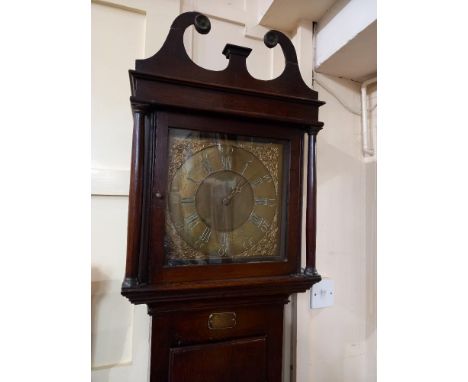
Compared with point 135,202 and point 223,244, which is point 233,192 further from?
point 135,202

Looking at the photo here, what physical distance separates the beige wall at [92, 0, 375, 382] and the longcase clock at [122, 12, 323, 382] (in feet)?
0.90

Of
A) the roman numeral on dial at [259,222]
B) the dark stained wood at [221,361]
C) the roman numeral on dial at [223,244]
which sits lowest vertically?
the dark stained wood at [221,361]

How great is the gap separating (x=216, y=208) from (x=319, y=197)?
52cm

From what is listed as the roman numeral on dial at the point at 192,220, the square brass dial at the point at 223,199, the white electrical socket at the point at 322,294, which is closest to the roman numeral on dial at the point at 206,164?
the square brass dial at the point at 223,199

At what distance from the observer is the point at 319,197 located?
1128 millimetres

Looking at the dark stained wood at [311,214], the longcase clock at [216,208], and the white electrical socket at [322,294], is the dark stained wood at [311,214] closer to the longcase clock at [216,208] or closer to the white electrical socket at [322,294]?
the longcase clock at [216,208]

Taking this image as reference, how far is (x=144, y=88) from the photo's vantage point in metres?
0.67

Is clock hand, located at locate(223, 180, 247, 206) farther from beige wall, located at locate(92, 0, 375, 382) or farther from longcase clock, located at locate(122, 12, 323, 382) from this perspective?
beige wall, located at locate(92, 0, 375, 382)

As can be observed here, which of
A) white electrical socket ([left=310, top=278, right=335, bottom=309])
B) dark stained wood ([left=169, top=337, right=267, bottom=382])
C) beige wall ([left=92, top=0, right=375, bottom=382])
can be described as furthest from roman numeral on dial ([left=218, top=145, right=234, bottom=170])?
white electrical socket ([left=310, top=278, right=335, bottom=309])

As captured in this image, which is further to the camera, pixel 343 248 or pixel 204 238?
pixel 343 248

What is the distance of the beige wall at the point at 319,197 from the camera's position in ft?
2.98

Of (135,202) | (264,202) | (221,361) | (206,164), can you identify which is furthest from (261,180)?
(221,361)
